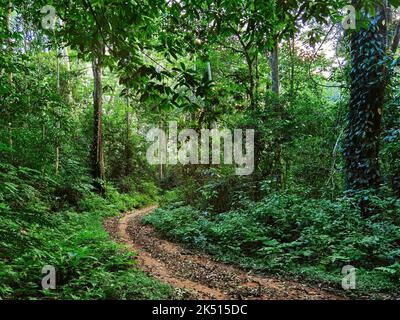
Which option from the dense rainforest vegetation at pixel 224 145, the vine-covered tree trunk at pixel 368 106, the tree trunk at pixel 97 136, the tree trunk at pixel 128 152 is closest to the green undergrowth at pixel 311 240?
the dense rainforest vegetation at pixel 224 145

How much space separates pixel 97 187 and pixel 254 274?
1219 centimetres

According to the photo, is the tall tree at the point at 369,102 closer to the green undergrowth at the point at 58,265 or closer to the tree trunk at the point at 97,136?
the green undergrowth at the point at 58,265

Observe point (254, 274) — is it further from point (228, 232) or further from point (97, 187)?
point (97, 187)

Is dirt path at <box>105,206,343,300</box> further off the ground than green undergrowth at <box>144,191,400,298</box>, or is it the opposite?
green undergrowth at <box>144,191,400,298</box>

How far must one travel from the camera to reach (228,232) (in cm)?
929

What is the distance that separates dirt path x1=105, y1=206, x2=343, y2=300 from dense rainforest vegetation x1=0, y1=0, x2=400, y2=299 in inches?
14.9

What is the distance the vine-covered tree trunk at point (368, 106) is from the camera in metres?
9.02

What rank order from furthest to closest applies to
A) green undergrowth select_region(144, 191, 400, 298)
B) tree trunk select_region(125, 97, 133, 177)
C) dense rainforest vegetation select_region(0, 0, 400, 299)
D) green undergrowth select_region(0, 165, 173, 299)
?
tree trunk select_region(125, 97, 133, 177) → green undergrowth select_region(144, 191, 400, 298) → green undergrowth select_region(0, 165, 173, 299) → dense rainforest vegetation select_region(0, 0, 400, 299)

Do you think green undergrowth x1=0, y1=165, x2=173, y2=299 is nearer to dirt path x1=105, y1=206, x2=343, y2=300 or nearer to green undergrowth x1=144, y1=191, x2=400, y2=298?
dirt path x1=105, y1=206, x2=343, y2=300

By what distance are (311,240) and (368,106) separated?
4.30m

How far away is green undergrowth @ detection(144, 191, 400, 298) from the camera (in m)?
6.07

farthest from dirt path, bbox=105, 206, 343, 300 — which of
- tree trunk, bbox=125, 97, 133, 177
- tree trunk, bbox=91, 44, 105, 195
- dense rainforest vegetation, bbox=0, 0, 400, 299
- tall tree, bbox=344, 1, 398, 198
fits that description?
tree trunk, bbox=125, 97, 133, 177

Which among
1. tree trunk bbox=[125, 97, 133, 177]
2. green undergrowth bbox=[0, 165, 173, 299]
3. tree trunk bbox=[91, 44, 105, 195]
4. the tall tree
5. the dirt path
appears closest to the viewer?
green undergrowth bbox=[0, 165, 173, 299]
